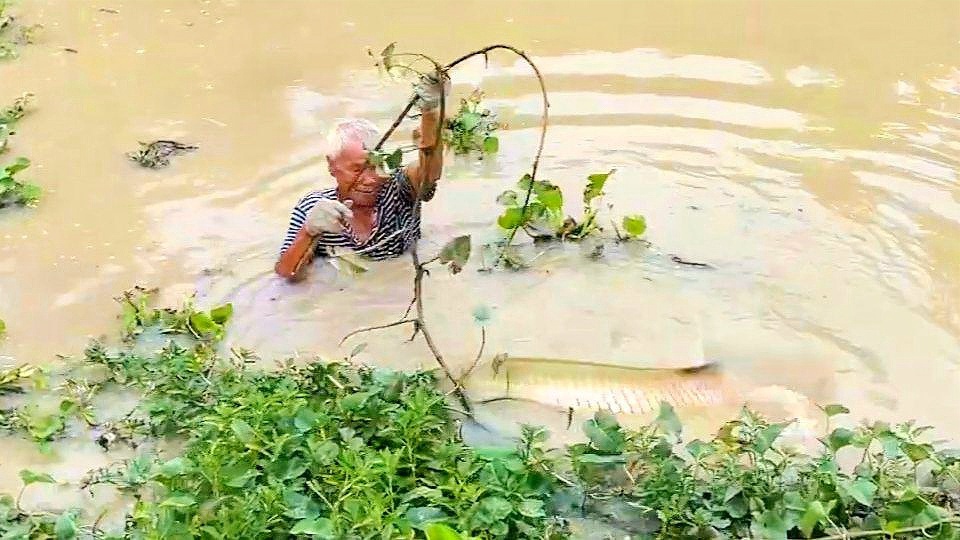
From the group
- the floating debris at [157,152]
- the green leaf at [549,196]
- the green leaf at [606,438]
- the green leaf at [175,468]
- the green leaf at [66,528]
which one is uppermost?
the green leaf at [549,196]

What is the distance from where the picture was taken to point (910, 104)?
18.4 ft

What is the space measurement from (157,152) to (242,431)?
270 cm

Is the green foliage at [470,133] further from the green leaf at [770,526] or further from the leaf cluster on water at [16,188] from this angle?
the green leaf at [770,526]

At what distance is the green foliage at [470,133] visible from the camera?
529 cm

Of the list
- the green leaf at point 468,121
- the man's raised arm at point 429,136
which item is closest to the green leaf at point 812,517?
the man's raised arm at point 429,136

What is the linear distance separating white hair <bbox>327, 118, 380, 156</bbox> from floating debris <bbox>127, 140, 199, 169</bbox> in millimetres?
1304

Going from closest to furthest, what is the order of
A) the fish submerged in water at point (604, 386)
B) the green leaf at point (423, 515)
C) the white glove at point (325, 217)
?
the green leaf at point (423, 515) → the fish submerged in water at point (604, 386) → the white glove at point (325, 217)

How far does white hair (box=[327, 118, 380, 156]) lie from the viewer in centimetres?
435

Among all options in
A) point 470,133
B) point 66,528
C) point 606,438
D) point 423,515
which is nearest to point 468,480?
point 423,515

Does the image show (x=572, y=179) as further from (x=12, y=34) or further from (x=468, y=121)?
(x=12, y=34)

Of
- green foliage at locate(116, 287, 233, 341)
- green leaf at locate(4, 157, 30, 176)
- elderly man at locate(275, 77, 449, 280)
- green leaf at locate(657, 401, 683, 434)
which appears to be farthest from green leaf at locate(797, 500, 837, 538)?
green leaf at locate(4, 157, 30, 176)

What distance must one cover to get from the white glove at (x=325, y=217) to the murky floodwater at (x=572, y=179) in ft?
0.94

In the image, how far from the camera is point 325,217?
4320 millimetres

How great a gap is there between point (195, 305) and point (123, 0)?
364cm
